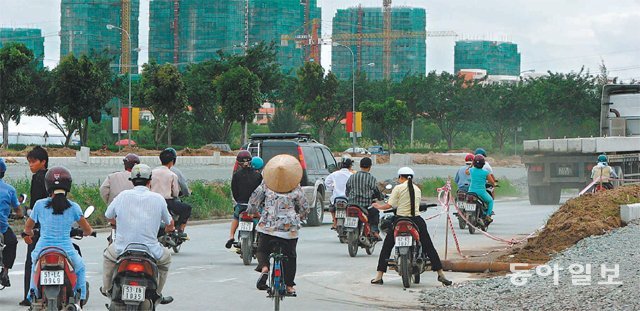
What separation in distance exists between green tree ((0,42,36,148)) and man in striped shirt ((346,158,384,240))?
2114 inches

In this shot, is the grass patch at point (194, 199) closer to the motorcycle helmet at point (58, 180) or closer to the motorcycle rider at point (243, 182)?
the motorcycle rider at point (243, 182)

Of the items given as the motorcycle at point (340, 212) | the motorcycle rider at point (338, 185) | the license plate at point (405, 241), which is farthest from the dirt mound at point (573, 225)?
the motorcycle rider at point (338, 185)

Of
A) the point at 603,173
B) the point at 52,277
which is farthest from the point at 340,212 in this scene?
the point at 603,173

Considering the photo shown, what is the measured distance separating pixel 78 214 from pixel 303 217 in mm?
2330

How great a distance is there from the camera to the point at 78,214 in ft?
35.3

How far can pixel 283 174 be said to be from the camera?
468 inches

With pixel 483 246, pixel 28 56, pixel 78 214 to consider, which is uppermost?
pixel 28 56

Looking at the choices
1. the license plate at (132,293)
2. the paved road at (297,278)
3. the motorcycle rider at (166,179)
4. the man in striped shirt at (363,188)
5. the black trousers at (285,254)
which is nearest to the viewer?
the license plate at (132,293)

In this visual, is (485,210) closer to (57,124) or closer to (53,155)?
(53,155)

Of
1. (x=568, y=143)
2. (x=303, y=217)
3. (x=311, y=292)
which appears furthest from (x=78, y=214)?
(x=568, y=143)

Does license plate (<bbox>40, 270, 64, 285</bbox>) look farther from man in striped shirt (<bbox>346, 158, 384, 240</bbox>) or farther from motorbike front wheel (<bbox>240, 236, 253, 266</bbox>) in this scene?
man in striped shirt (<bbox>346, 158, 384, 240</bbox>)

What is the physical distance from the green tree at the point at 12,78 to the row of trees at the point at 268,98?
8 cm

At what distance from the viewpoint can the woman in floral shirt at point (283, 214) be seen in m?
11.8

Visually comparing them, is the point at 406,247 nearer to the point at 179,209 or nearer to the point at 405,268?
the point at 405,268
